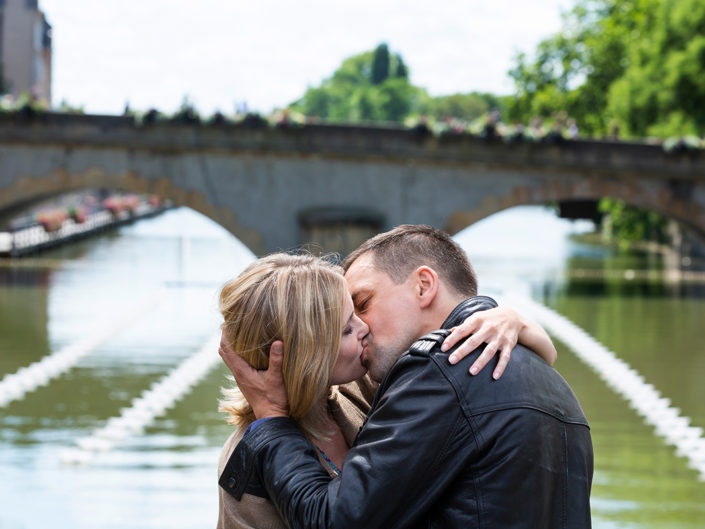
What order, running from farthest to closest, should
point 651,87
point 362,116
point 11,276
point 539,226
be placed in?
1. point 362,116
2. point 539,226
3. point 651,87
4. point 11,276

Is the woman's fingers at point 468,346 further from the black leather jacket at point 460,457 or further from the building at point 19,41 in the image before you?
the building at point 19,41

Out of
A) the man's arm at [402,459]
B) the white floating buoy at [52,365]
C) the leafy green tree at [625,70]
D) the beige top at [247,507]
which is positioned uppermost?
the leafy green tree at [625,70]

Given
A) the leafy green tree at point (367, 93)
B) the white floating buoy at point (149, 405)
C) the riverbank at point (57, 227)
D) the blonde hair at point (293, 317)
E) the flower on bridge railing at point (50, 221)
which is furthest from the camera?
the leafy green tree at point (367, 93)

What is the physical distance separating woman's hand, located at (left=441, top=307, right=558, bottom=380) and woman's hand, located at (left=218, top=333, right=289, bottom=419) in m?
0.41

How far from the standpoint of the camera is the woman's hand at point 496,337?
2.03 metres

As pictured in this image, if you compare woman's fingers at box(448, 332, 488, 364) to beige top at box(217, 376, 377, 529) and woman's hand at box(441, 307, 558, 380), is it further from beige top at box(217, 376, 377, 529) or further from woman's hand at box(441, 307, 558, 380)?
beige top at box(217, 376, 377, 529)

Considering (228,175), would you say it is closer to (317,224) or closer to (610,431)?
(317,224)

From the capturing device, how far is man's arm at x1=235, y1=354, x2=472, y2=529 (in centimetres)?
197

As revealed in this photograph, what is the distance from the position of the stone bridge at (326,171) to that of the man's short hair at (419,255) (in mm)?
21748

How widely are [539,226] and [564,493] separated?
6442cm

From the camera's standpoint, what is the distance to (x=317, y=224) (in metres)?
24.5

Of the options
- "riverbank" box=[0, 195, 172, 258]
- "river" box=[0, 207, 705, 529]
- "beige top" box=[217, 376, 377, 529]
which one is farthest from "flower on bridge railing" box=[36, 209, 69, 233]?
"beige top" box=[217, 376, 377, 529]

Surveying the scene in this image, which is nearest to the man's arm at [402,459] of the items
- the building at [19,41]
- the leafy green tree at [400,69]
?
the building at [19,41]

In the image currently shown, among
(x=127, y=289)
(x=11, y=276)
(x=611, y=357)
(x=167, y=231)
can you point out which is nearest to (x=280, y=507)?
(x=611, y=357)
